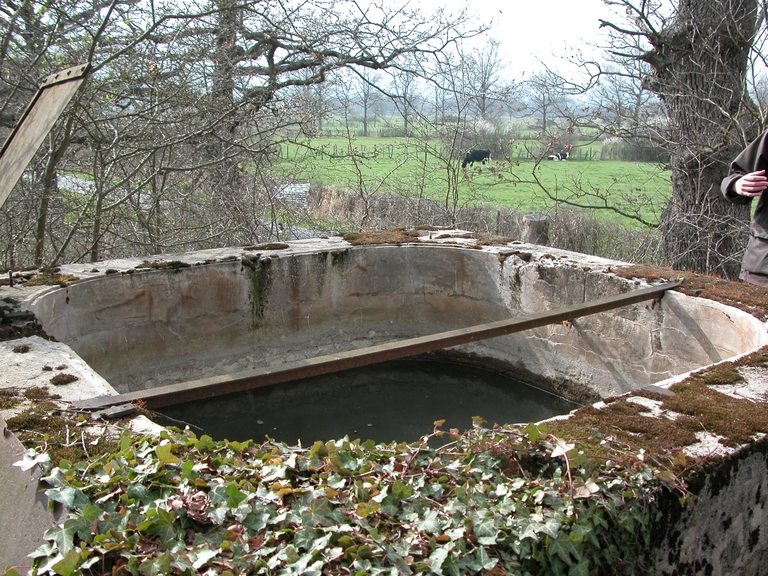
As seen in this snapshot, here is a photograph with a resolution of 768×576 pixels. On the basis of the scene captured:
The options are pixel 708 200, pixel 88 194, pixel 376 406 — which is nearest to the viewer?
pixel 376 406

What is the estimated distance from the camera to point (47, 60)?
6031 mm

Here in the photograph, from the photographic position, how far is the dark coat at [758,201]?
12.8ft

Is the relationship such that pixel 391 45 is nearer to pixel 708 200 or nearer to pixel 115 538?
pixel 708 200

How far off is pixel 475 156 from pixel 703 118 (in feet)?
11.7

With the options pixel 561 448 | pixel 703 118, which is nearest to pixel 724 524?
pixel 561 448

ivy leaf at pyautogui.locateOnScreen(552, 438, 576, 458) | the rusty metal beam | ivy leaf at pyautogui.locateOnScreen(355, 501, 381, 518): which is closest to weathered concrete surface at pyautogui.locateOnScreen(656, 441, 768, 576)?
ivy leaf at pyautogui.locateOnScreen(552, 438, 576, 458)

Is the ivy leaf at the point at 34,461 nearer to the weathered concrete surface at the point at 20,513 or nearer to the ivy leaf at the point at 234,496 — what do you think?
the weathered concrete surface at the point at 20,513

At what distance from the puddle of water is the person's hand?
90.6 inches

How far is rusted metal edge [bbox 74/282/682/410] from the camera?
298cm

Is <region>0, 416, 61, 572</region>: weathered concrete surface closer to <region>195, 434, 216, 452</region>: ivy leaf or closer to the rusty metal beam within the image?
<region>195, 434, 216, 452</region>: ivy leaf

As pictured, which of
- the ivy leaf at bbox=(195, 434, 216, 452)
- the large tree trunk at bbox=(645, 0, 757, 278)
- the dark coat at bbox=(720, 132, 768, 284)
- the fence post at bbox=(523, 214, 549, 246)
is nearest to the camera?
the ivy leaf at bbox=(195, 434, 216, 452)

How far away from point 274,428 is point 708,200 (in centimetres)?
606

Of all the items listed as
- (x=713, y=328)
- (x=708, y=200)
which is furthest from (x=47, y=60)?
(x=708, y=200)

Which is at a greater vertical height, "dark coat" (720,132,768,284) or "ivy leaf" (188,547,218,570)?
"dark coat" (720,132,768,284)
